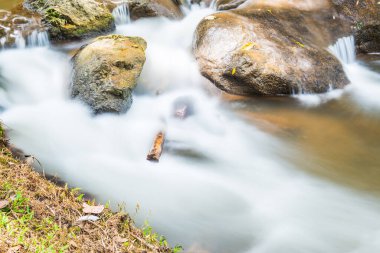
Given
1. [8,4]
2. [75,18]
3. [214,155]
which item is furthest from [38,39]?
[214,155]

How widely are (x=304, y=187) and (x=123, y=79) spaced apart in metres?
3.22

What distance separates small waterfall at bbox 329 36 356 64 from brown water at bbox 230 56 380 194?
1778 mm

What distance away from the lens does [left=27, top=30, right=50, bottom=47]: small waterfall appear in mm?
7504

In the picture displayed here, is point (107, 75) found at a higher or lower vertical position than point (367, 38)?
lower

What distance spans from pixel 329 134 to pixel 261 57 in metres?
1.86

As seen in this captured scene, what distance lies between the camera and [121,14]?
8.80m

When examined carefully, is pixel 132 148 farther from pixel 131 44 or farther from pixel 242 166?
pixel 131 44

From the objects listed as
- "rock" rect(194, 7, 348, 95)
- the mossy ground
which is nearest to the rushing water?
"rock" rect(194, 7, 348, 95)

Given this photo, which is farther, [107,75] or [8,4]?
[8,4]

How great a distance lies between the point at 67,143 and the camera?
16.0 ft

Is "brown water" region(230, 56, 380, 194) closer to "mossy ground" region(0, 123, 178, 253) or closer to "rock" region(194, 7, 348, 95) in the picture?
"rock" region(194, 7, 348, 95)

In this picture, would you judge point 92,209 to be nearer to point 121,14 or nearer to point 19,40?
point 19,40

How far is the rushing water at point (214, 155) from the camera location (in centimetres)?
379

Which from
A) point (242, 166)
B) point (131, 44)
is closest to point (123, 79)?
point (131, 44)
